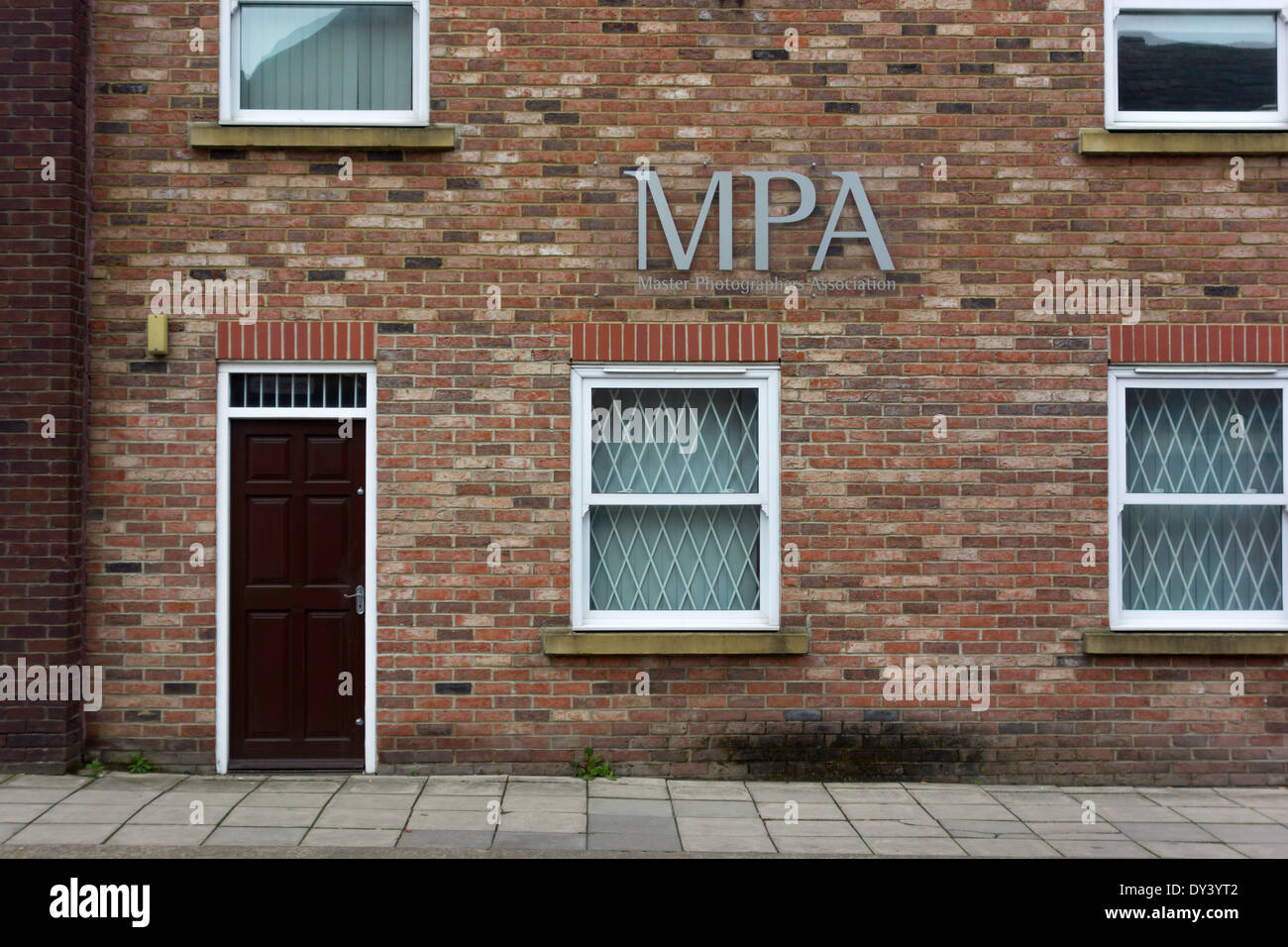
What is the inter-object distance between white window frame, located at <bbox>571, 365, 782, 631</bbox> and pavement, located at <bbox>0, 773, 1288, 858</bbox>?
1010mm

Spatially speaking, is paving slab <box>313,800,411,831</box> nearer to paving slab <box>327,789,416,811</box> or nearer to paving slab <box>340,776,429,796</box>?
paving slab <box>327,789,416,811</box>

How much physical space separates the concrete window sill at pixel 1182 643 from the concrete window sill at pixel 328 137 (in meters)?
5.25

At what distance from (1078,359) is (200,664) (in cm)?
597

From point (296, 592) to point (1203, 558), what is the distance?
597cm

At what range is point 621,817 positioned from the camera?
279 inches

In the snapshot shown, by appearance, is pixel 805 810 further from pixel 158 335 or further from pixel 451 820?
pixel 158 335

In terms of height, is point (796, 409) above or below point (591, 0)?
below

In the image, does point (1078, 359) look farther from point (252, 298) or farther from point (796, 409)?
point (252, 298)

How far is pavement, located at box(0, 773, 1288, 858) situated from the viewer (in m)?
6.55

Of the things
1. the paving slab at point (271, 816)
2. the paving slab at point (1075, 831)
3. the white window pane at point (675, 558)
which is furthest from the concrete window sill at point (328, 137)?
the paving slab at point (1075, 831)

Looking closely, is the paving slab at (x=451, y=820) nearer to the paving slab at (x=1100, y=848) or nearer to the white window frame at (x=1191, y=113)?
the paving slab at (x=1100, y=848)

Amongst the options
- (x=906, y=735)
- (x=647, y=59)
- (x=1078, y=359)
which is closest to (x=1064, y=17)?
(x=1078, y=359)

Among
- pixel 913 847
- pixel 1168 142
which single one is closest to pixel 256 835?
pixel 913 847

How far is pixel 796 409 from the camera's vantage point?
319 inches
